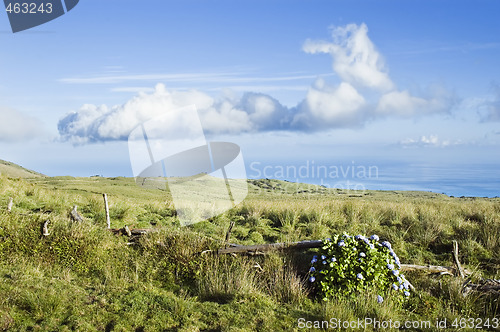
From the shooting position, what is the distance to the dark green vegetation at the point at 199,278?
650 cm

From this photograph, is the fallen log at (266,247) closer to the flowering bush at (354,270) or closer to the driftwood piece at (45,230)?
the flowering bush at (354,270)

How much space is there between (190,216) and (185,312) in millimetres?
7947

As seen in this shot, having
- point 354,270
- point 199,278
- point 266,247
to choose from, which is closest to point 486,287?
point 354,270

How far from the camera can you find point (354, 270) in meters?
7.59

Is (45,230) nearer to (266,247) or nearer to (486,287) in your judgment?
(266,247)

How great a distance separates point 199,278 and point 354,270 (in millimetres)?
3492

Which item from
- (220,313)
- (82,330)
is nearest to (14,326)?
(82,330)

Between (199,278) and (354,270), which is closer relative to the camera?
(354,270)

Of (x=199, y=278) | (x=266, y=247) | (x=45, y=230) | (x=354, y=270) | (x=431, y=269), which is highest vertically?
(x=45, y=230)

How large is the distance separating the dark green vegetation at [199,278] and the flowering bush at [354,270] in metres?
0.29

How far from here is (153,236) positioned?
9.94m

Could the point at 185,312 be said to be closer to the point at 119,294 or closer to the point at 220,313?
the point at 220,313

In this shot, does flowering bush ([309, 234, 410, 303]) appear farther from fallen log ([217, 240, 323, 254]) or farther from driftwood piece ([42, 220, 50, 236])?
driftwood piece ([42, 220, 50, 236])

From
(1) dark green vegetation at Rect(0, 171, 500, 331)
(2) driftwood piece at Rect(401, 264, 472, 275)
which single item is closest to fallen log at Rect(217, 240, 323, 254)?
(1) dark green vegetation at Rect(0, 171, 500, 331)
